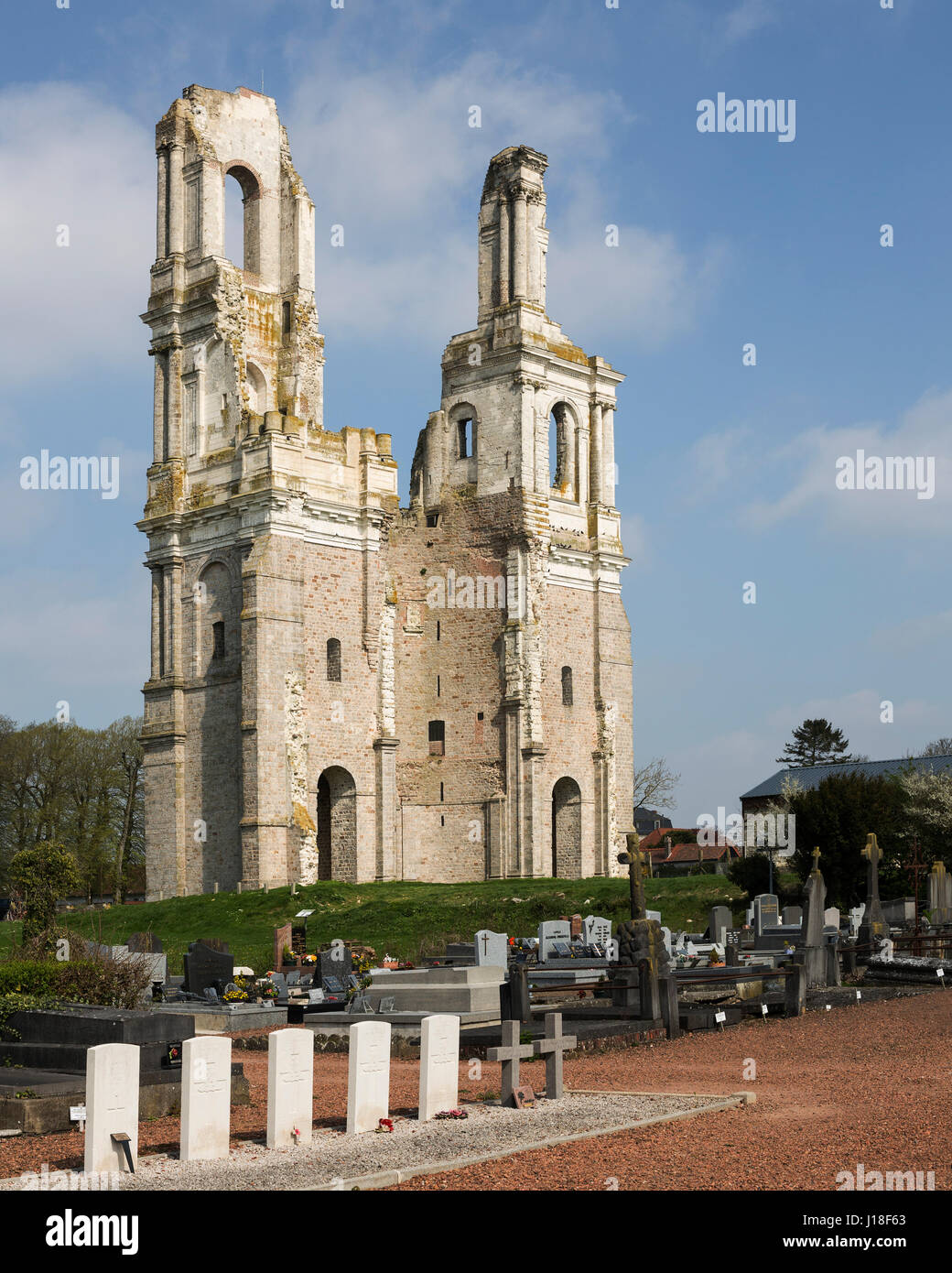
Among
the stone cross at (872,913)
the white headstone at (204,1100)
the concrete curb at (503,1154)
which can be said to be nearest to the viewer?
the concrete curb at (503,1154)

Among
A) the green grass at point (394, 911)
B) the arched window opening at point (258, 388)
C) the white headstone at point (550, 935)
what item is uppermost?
the arched window opening at point (258, 388)

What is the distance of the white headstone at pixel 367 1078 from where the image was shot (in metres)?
11.4

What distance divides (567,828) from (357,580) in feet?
35.5

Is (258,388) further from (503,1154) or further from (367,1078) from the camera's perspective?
(503,1154)

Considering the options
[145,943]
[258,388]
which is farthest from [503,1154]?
[258,388]

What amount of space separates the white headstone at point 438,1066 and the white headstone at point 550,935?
15.3 m

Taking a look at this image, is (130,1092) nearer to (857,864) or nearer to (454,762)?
(857,864)

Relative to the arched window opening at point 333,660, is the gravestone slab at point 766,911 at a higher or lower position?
lower

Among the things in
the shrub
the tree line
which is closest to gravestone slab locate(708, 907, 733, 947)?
the shrub

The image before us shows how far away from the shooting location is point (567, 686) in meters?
50.3

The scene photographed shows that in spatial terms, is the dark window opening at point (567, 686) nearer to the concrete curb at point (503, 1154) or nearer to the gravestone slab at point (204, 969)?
the gravestone slab at point (204, 969)

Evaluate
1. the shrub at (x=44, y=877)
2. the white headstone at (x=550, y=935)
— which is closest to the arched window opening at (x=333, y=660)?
the white headstone at (x=550, y=935)
